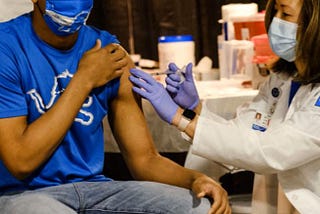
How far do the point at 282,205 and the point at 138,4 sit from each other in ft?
6.66

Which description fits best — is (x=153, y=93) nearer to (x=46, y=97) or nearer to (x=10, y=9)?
(x=46, y=97)

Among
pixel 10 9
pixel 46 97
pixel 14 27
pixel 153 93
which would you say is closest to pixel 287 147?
pixel 153 93

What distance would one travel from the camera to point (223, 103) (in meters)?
2.39

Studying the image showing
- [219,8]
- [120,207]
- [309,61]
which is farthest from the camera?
[219,8]

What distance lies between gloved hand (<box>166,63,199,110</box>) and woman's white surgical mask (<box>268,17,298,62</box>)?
28 cm

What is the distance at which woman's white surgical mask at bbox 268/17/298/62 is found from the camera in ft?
6.00

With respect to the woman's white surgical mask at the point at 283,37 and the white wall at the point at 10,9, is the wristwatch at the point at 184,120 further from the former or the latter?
the white wall at the point at 10,9

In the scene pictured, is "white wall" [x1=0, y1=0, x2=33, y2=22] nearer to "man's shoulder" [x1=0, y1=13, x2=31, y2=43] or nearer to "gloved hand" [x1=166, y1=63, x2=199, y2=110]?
"man's shoulder" [x1=0, y1=13, x2=31, y2=43]

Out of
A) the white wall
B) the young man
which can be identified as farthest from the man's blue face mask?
the white wall

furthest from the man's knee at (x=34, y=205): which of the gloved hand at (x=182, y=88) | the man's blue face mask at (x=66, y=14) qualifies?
the gloved hand at (x=182, y=88)

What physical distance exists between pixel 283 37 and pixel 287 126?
10.8 inches

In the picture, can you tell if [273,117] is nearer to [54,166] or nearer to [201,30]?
[54,166]

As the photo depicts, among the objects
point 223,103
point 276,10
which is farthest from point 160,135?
point 276,10

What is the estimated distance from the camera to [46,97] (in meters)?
1.62
